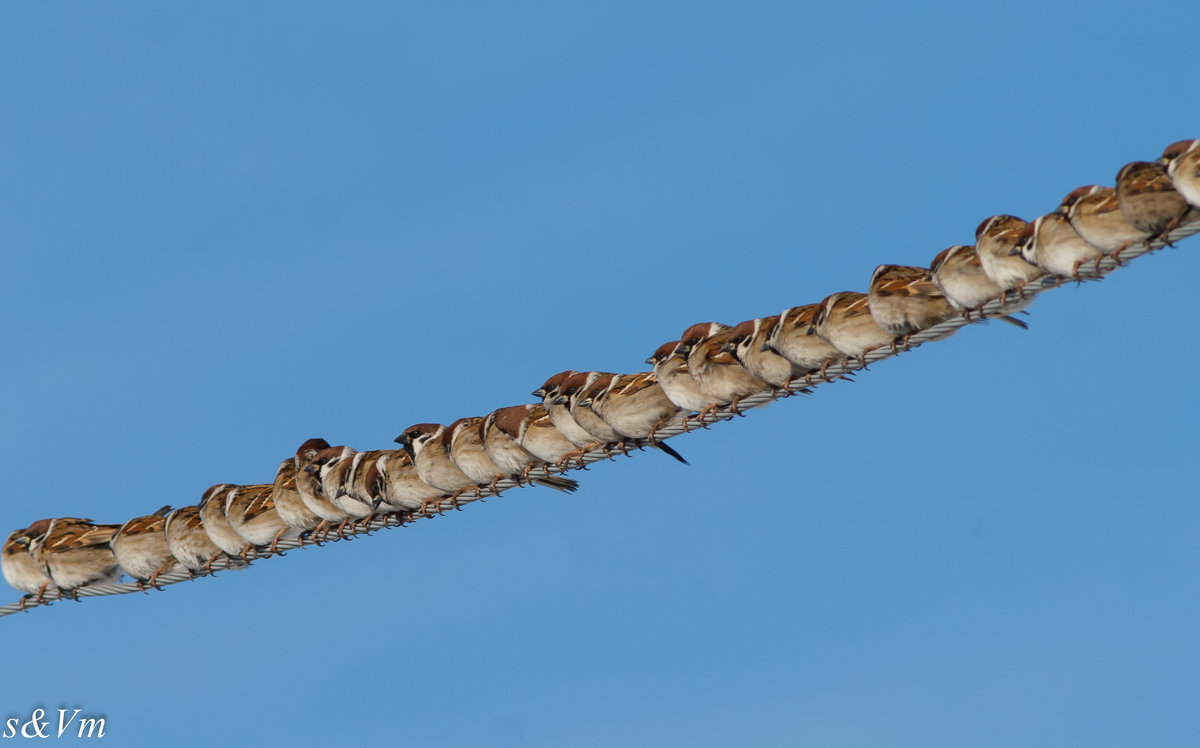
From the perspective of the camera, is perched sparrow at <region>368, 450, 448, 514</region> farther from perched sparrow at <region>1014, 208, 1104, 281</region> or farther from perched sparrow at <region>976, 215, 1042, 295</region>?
perched sparrow at <region>1014, 208, 1104, 281</region>

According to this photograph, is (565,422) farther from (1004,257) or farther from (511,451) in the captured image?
(1004,257)

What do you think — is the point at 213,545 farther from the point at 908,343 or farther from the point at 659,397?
the point at 908,343

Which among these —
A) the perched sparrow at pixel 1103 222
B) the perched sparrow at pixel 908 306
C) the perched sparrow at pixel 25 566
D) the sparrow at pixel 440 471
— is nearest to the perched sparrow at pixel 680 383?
the perched sparrow at pixel 908 306

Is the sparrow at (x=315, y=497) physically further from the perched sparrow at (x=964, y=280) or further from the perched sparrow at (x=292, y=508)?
the perched sparrow at (x=964, y=280)

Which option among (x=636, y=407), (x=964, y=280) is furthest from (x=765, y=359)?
(x=964, y=280)

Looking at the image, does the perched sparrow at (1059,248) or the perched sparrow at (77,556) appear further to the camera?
the perched sparrow at (77,556)

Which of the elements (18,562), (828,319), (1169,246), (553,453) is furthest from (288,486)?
(1169,246)

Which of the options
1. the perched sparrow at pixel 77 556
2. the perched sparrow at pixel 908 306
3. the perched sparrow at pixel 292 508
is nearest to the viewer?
the perched sparrow at pixel 908 306
